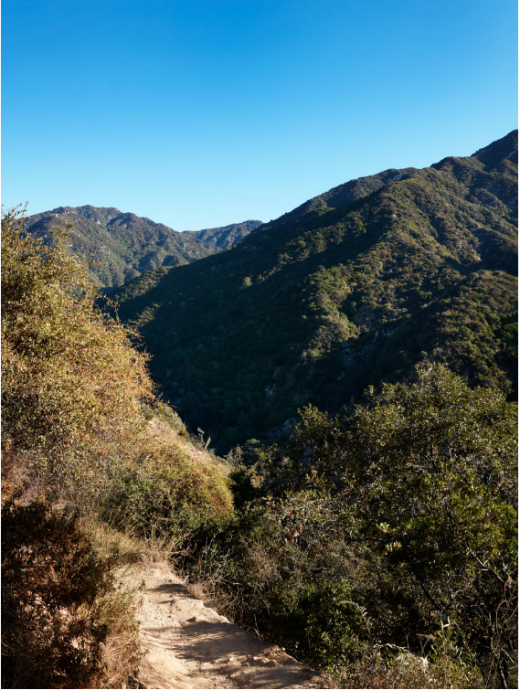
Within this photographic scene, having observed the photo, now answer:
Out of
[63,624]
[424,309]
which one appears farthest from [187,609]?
[424,309]

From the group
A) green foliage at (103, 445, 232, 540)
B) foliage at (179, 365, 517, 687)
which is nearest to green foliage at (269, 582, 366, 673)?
foliage at (179, 365, 517, 687)

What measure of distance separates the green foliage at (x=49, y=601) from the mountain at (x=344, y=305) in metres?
25.8

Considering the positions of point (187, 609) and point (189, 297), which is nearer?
point (187, 609)

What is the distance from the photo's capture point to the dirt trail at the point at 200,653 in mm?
3734

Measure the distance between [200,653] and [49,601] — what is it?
2125 mm

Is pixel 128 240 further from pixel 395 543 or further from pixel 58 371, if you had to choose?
pixel 395 543

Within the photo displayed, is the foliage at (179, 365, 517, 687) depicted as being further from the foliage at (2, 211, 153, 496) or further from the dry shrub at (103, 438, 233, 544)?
the foliage at (2, 211, 153, 496)

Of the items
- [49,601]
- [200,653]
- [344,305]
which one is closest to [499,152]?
[344,305]

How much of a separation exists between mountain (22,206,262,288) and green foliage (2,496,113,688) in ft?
276

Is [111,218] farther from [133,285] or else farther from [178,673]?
[178,673]

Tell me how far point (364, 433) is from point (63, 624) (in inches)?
217

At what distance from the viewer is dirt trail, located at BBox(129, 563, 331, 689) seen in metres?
3.73

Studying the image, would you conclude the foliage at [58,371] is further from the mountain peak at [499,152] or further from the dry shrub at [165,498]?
the mountain peak at [499,152]

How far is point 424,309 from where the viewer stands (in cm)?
3669
